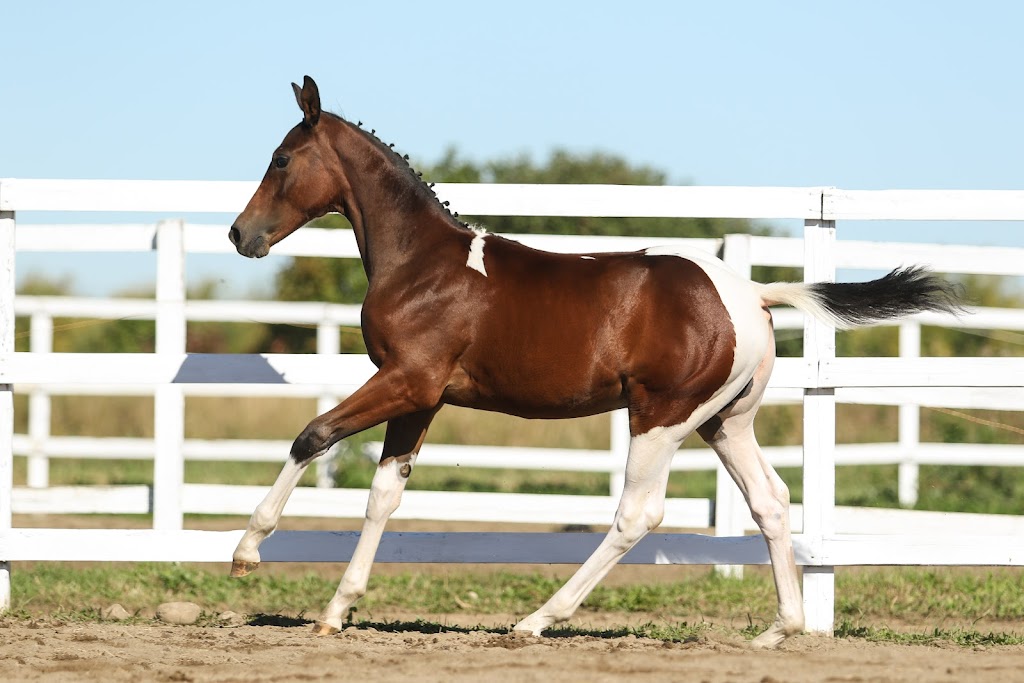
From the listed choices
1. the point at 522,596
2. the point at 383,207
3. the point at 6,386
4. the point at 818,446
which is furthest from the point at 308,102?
the point at 522,596

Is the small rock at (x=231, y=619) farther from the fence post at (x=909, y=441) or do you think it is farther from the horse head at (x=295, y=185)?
A: the fence post at (x=909, y=441)

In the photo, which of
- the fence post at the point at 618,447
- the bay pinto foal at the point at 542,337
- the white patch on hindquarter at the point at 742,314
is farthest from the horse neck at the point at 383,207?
the fence post at the point at 618,447

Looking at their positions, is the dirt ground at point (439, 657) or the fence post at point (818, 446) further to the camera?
the fence post at point (818, 446)

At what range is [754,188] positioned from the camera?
5.38m

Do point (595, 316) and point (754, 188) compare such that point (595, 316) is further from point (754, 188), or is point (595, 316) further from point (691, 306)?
point (754, 188)

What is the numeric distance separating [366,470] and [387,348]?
217 inches

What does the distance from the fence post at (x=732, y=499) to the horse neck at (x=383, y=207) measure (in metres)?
2.54

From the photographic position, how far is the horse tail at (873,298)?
4820mm

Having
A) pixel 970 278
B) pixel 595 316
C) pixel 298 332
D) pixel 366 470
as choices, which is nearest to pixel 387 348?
pixel 595 316

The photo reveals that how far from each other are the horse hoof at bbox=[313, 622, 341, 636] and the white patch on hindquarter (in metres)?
1.85

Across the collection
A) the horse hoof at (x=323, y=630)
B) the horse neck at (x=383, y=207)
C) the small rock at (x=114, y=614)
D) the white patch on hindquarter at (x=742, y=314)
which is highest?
the horse neck at (x=383, y=207)

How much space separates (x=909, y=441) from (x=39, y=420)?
7154 mm

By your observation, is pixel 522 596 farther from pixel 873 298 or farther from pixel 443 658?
pixel 873 298

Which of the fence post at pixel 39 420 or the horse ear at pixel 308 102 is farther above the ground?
the horse ear at pixel 308 102
